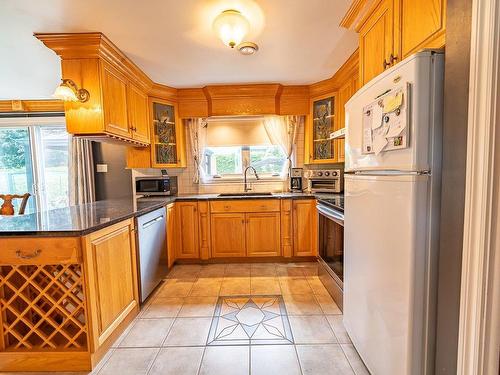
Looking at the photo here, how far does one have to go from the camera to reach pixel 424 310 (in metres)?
0.99

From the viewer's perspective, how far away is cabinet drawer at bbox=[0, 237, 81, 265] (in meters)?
1.40

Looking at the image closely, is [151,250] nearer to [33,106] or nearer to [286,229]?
[286,229]

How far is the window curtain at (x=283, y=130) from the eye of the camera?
3547mm

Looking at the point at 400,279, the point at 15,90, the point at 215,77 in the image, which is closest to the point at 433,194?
the point at 400,279

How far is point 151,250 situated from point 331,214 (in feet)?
5.66

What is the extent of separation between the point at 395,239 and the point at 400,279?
0.16 metres

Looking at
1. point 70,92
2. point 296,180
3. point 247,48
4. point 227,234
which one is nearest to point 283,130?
point 296,180

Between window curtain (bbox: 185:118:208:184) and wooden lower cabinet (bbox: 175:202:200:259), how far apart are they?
27.4 inches

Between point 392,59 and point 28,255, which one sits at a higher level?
point 392,59

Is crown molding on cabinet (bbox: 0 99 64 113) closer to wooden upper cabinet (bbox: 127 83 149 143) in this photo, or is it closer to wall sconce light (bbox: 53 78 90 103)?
wooden upper cabinet (bbox: 127 83 149 143)

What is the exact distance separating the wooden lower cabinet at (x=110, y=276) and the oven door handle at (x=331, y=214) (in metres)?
1.68

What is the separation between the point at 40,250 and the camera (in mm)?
1407

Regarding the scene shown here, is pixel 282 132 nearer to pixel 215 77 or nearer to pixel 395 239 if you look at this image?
pixel 215 77

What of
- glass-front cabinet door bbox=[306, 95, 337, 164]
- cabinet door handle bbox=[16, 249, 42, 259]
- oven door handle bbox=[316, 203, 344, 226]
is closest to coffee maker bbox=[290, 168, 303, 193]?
glass-front cabinet door bbox=[306, 95, 337, 164]
